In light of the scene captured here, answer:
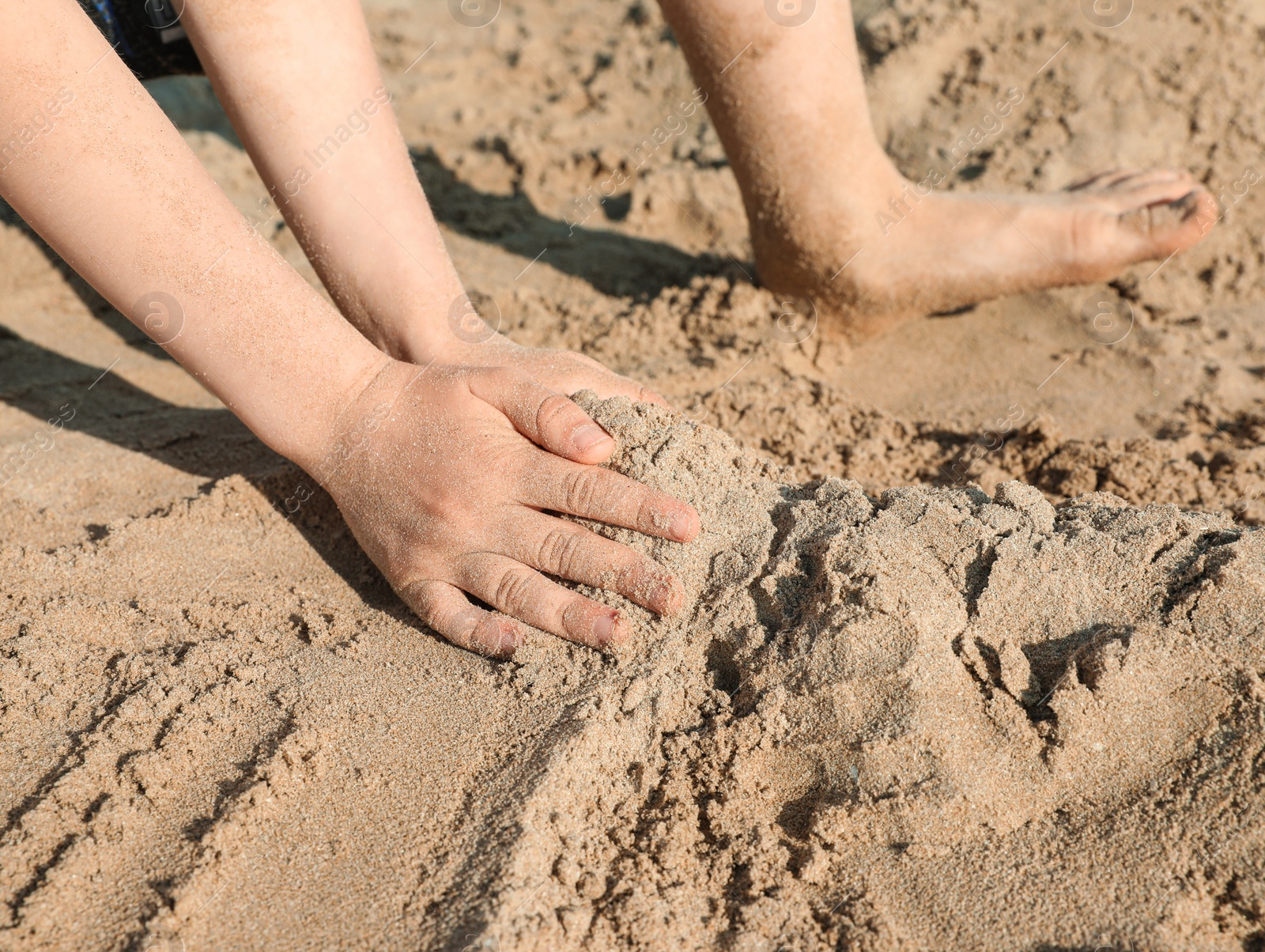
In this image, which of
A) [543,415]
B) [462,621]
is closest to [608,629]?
[462,621]

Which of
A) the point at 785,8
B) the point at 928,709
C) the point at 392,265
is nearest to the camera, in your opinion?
the point at 928,709

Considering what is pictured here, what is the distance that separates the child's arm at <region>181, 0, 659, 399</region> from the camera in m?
1.71

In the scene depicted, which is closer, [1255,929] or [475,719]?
[1255,929]

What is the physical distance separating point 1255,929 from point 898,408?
51.4 inches

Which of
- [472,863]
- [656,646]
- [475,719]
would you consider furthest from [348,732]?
[656,646]

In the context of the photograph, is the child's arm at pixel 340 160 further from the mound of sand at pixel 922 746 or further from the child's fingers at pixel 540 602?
the mound of sand at pixel 922 746

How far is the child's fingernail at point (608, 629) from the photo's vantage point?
1319 mm

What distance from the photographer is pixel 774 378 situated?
2156mm

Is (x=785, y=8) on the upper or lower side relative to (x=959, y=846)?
upper

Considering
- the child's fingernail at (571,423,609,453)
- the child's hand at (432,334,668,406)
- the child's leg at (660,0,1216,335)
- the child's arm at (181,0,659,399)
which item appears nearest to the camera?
the child's fingernail at (571,423,609,453)

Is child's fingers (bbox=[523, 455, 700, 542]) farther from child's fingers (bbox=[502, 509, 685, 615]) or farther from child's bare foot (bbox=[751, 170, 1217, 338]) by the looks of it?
child's bare foot (bbox=[751, 170, 1217, 338])

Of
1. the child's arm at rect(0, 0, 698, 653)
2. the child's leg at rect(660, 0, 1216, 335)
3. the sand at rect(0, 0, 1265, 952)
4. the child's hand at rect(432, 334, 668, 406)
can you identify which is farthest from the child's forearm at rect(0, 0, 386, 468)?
the child's leg at rect(660, 0, 1216, 335)

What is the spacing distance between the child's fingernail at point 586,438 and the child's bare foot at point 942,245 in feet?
3.40

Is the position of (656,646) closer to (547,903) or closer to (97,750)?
(547,903)
